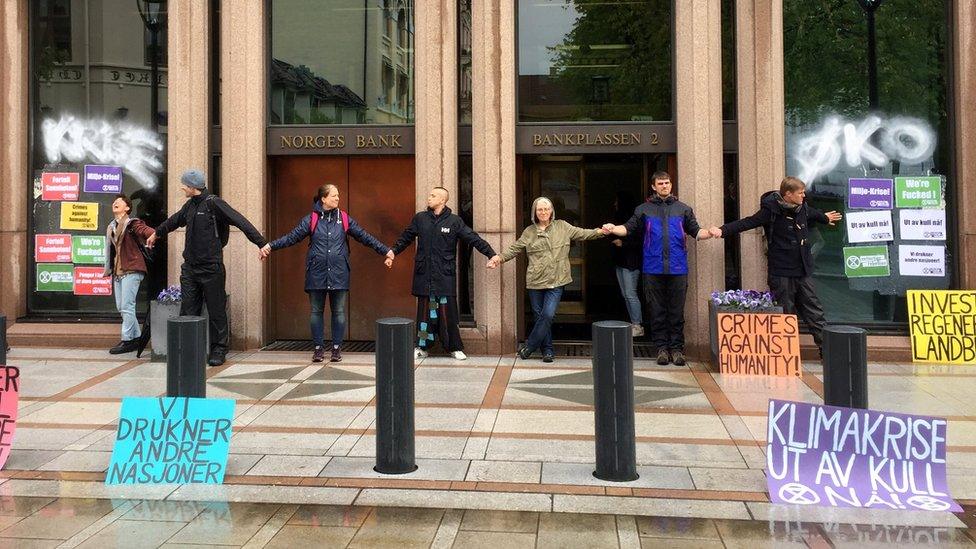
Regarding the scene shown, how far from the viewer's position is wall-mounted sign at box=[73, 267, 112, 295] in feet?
34.4

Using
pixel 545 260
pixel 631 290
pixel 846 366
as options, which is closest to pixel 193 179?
pixel 545 260

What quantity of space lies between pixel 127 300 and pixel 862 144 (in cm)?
911

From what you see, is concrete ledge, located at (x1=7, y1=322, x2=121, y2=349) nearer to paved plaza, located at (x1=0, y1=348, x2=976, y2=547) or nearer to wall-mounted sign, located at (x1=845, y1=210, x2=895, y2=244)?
paved plaza, located at (x1=0, y1=348, x2=976, y2=547)

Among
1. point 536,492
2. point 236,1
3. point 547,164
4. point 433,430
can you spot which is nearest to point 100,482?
point 433,430

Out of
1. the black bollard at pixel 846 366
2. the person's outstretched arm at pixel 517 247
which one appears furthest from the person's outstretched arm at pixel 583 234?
the black bollard at pixel 846 366

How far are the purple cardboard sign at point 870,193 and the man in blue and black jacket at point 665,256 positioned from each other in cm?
208

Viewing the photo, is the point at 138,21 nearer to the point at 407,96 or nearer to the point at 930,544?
the point at 407,96

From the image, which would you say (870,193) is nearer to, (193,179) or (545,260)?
(545,260)

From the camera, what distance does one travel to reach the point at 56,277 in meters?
10.6

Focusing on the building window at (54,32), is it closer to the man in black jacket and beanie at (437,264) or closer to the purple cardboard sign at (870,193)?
the man in black jacket and beanie at (437,264)

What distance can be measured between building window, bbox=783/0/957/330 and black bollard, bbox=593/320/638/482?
556 cm

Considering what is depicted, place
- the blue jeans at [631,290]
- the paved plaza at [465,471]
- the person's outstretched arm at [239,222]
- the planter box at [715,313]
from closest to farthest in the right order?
1. the paved plaza at [465,471]
2. the planter box at [715,313]
3. the person's outstretched arm at [239,222]
4. the blue jeans at [631,290]

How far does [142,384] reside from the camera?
26.5ft

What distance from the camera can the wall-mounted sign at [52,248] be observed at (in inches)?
414
